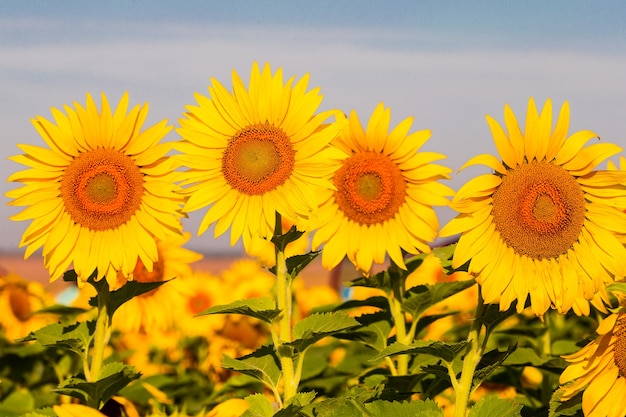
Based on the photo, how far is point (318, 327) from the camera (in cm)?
313

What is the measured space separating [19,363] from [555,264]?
3.58 m

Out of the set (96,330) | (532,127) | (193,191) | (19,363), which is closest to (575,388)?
(532,127)

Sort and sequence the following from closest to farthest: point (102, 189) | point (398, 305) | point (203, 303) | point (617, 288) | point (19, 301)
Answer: point (617, 288)
point (102, 189)
point (398, 305)
point (19, 301)
point (203, 303)

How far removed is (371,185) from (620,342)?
1.10m

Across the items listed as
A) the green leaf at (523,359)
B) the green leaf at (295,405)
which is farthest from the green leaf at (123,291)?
the green leaf at (523,359)

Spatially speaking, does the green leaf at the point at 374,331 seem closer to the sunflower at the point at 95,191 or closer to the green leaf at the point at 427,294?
the green leaf at the point at 427,294

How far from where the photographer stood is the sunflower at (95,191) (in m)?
3.39

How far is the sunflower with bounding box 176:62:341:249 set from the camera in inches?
124

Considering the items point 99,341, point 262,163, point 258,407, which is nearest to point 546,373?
point 258,407

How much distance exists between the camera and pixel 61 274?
138 inches

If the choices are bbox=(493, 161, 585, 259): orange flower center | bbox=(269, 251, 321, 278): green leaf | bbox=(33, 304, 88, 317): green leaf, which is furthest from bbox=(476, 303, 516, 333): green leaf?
bbox=(33, 304, 88, 317): green leaf

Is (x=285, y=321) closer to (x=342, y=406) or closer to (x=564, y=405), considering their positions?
(x=342, y=406)

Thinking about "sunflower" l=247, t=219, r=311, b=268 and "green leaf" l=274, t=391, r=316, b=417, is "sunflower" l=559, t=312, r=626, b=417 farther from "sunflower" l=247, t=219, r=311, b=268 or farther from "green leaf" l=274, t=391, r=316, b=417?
"sunflower" l=247, t=219, r=311, b=268

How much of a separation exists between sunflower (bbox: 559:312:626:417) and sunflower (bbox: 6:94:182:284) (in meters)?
1.42
